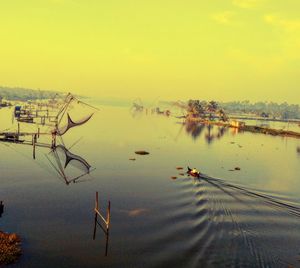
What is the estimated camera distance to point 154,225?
44969 millimetres

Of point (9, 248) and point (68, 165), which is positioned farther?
point (68, 165)

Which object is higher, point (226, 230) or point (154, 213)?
point (226, 230)

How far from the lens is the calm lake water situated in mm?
36531

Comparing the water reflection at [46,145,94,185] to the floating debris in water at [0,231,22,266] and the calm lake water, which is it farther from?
the floating debris in water at [0,231,22,266]

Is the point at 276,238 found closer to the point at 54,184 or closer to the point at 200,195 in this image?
the point at 200,195

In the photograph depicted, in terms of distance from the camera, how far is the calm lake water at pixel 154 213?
120 feet

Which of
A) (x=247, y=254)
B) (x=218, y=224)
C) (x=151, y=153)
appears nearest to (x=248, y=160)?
(x=151, y=153)

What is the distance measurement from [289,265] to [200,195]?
81.2ft

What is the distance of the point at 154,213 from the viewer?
50.1 m

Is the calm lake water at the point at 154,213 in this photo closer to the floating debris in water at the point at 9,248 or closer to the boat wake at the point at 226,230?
the boat wake at the point at 226,230

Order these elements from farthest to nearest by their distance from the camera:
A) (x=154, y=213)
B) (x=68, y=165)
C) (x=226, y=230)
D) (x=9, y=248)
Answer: (x=68, y=165), (x=154, y=213), (x=226, y=230), (x=9, y=248)

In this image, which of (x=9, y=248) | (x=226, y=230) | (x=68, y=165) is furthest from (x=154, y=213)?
(x=68, y=165)

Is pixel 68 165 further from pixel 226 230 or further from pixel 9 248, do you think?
pixel 226 230

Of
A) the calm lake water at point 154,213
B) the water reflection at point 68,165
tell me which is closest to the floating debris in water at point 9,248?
the calm lake water at point 154,213
